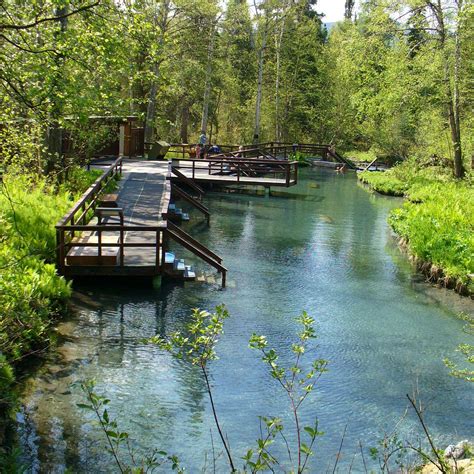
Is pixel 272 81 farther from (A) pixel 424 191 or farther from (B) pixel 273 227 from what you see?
(B) pixel 273 227

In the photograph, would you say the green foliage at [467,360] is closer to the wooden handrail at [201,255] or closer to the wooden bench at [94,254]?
the wooden handrail at [201,255]

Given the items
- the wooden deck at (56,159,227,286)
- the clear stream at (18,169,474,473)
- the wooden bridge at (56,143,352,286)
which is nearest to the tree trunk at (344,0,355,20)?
the wooden bridge at (56,143,352,286)

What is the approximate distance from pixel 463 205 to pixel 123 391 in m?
14.8

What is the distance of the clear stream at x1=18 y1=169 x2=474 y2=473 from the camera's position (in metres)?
→ 6.47

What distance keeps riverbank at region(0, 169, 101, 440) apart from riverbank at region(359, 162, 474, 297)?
27.0 feet

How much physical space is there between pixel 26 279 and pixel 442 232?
33.7ft

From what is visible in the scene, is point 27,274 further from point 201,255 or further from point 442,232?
point 442,232

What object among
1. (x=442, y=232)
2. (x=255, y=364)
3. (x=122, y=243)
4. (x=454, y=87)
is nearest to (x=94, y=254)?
(x=122, y=243)

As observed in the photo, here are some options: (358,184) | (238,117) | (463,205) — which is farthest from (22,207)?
(238,117)

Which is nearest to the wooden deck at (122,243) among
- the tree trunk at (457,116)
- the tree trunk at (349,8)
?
the tree trunk at (457,116)

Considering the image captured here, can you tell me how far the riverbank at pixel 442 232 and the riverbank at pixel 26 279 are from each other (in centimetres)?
822

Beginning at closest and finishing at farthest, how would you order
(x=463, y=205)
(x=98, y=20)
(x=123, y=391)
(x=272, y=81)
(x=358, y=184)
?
(x=123, y=391)
(x=98, y=20)
(x=463, y=205)
(x=358, y=184)
(x=272, y=81)

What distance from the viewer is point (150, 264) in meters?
11.6

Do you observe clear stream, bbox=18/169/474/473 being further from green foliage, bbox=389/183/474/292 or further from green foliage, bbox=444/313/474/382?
green foliage, bbox=389/183/474/292
